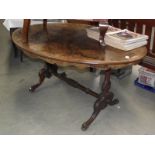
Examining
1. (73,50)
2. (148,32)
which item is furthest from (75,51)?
(148,32)

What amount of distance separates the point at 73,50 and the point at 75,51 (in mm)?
22

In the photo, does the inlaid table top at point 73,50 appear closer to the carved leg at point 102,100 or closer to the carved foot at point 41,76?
the carved leg at point 102,100

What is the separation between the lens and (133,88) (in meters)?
2.16

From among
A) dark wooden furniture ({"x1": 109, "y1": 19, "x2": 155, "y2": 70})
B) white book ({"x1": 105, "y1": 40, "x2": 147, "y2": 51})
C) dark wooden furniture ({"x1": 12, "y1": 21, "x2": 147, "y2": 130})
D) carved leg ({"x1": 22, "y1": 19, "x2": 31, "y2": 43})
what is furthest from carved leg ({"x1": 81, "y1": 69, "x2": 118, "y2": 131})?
carved leg ({"x1": 22, "y1": 19, "x2": 31, "y2": 43})

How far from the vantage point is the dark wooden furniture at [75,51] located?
141cm

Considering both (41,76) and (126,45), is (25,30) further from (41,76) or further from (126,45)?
(126,45)

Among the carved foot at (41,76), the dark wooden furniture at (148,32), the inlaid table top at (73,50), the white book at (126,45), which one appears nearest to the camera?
the inlaid table top at (73,50)

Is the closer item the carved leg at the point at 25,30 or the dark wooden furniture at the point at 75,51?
the dark wooden furniture at the point at 75,51

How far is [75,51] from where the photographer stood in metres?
1.52

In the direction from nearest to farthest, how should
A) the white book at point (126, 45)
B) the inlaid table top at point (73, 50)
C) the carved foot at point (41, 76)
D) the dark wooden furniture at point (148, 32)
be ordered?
1. the inlaid table top at point (73, 50)
2. the white book at point (126, 45)
3. the dark wooden furniture at point (148, 32)
4. the carved foot at point (41, 76)

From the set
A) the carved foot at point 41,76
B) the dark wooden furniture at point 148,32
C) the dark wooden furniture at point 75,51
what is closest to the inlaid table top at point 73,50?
the dark wooden furniture at point 75,51

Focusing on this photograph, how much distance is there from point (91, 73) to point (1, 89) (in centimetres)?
87
